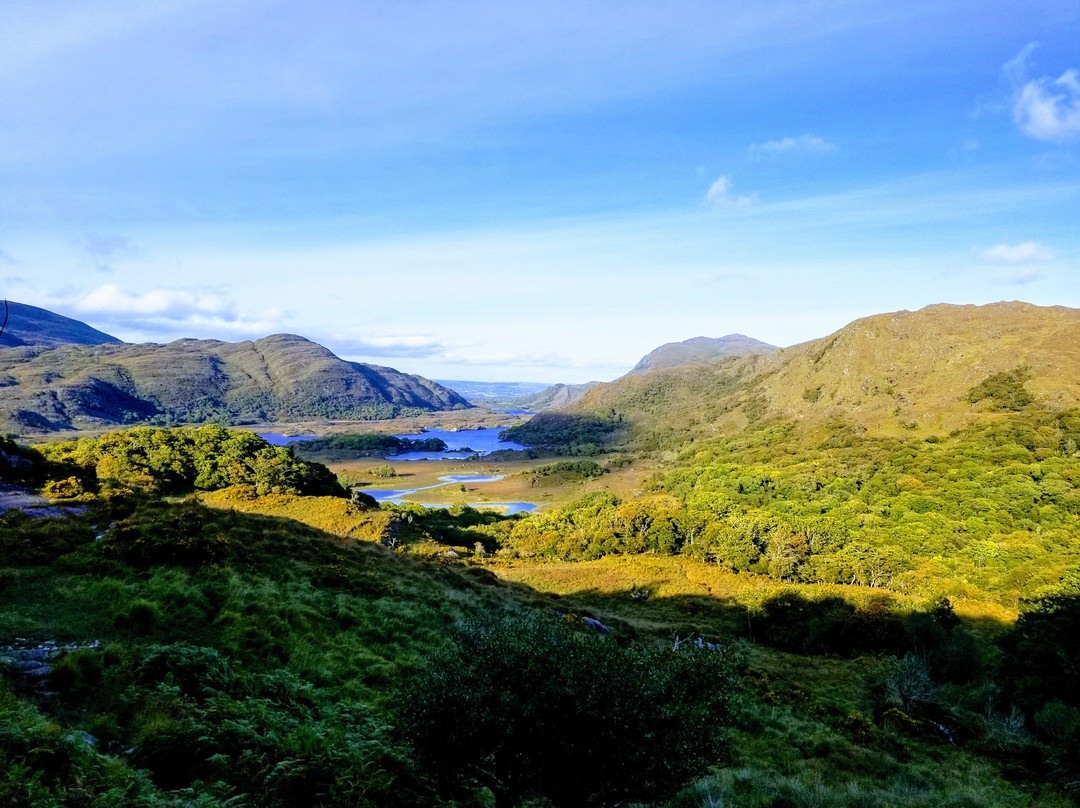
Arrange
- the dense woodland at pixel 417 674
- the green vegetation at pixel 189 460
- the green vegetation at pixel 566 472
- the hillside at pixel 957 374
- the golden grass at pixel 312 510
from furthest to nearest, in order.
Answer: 1. the green vegetation at pixel 566 472
2. the hillside at pixel 957 374
3. the green vegetation at pixel 189 460
4. the golden grass at pixel 312 510
5. the dense woodland at pixel 417 674

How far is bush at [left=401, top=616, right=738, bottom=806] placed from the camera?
8.42 metres

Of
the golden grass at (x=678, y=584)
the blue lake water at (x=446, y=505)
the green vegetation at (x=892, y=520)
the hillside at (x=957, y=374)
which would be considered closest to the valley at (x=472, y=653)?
the golden grass at (x=678, y=584)

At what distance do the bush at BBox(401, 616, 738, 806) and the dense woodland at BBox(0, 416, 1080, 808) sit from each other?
5cm

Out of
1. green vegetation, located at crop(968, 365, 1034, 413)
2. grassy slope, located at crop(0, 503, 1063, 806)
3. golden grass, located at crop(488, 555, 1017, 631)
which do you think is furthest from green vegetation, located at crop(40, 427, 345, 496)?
green vegetation, located at crop(968, 365, 1034, 413)

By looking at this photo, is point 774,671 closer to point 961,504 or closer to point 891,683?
point 891,683

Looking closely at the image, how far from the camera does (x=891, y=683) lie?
86.6ft

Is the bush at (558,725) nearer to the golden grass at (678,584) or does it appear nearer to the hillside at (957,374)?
the golden grass at (678,584)

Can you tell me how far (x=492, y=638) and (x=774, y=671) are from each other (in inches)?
1152

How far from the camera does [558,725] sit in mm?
8500

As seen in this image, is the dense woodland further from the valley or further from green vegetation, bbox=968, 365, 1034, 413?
green vegetation, bbox=968, 365, 1034, 413

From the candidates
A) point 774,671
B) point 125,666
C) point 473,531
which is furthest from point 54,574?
point 473,531

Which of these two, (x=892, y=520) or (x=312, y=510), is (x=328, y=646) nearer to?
(x=312, y=510)

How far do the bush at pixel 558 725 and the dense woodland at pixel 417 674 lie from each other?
5cm

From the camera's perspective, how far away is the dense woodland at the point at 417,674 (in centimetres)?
853
